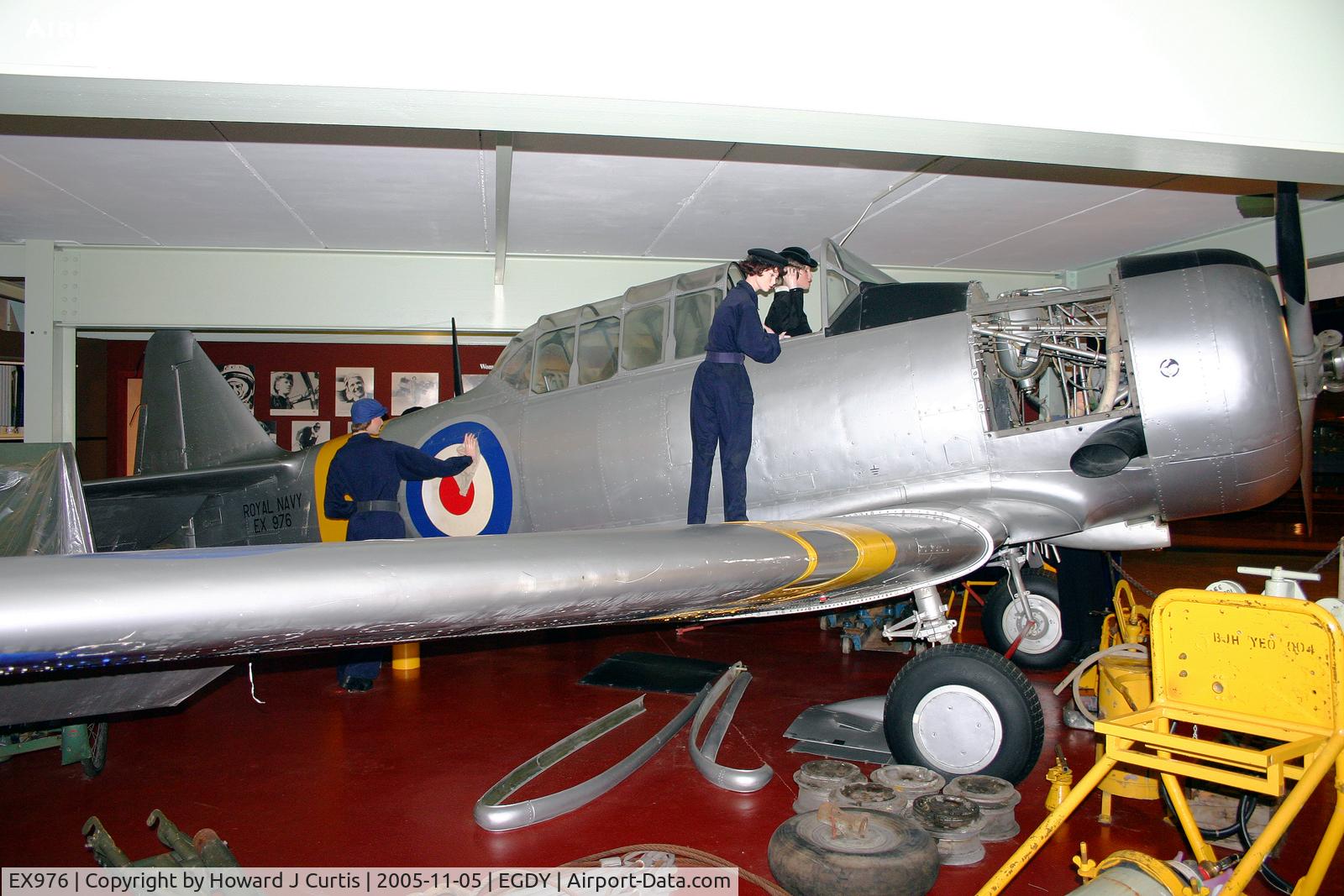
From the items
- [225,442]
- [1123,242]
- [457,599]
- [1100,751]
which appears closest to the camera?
[457,599]

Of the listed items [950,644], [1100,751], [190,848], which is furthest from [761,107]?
[190,848]

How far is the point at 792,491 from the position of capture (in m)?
4.19

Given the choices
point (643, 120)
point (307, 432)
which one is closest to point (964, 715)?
point (643, 120)

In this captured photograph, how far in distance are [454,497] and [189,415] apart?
292 centimetres

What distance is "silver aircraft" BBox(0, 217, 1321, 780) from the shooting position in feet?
6.77

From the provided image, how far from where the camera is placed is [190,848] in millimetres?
2498

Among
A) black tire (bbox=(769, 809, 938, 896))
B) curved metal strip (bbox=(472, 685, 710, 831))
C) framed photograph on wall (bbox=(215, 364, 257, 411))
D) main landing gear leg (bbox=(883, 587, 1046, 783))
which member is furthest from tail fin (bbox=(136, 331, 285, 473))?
black tire (bbox=(769, 809, 938, 896))

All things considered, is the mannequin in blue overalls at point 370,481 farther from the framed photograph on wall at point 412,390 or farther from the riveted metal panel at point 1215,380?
the framed photograph on wall at point 412,390

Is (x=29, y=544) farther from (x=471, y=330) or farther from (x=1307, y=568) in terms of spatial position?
(x=1307, y=568)

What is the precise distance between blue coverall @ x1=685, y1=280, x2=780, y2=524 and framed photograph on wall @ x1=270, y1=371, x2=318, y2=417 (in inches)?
269

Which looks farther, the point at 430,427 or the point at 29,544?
the point at 430,427

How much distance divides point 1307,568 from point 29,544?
34.5 feet

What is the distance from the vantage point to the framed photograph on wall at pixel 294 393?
9.26m

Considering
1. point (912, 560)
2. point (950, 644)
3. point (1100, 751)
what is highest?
point (912, 560)
